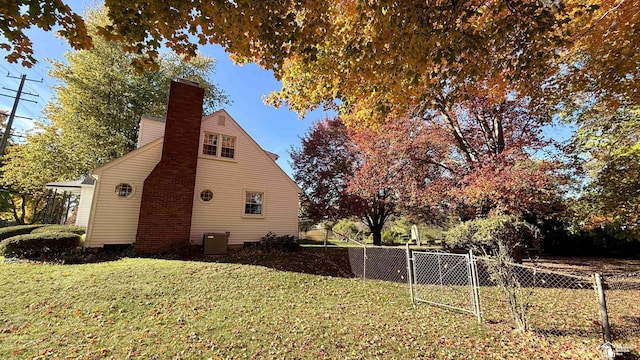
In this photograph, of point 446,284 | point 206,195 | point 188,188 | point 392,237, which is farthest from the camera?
point 392,237

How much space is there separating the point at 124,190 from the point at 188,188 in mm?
2423

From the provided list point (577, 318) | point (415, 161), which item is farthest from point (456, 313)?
point (415, 161)

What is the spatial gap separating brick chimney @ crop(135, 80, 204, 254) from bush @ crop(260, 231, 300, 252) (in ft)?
10.2

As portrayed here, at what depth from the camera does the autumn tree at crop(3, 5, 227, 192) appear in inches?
706

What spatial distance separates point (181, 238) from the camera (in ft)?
35.6

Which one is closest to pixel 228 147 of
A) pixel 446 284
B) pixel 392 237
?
pixel 446 284

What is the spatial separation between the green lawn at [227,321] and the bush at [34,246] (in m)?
1.53

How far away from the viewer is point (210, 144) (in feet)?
41.5

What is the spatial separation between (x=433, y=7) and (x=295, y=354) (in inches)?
208

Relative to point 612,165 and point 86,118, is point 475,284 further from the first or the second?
point 86,118

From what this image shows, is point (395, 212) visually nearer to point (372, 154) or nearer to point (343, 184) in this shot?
point (343, 184)

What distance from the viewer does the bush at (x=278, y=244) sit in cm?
1183

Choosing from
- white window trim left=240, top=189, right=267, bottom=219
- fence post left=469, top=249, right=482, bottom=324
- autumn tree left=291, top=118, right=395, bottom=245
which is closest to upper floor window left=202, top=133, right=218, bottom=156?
white window trim left=240, top=189, right=267, bottom=219

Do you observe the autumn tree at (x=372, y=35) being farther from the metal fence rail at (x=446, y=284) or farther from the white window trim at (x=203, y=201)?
the white window trim at (x=203, y=201)
